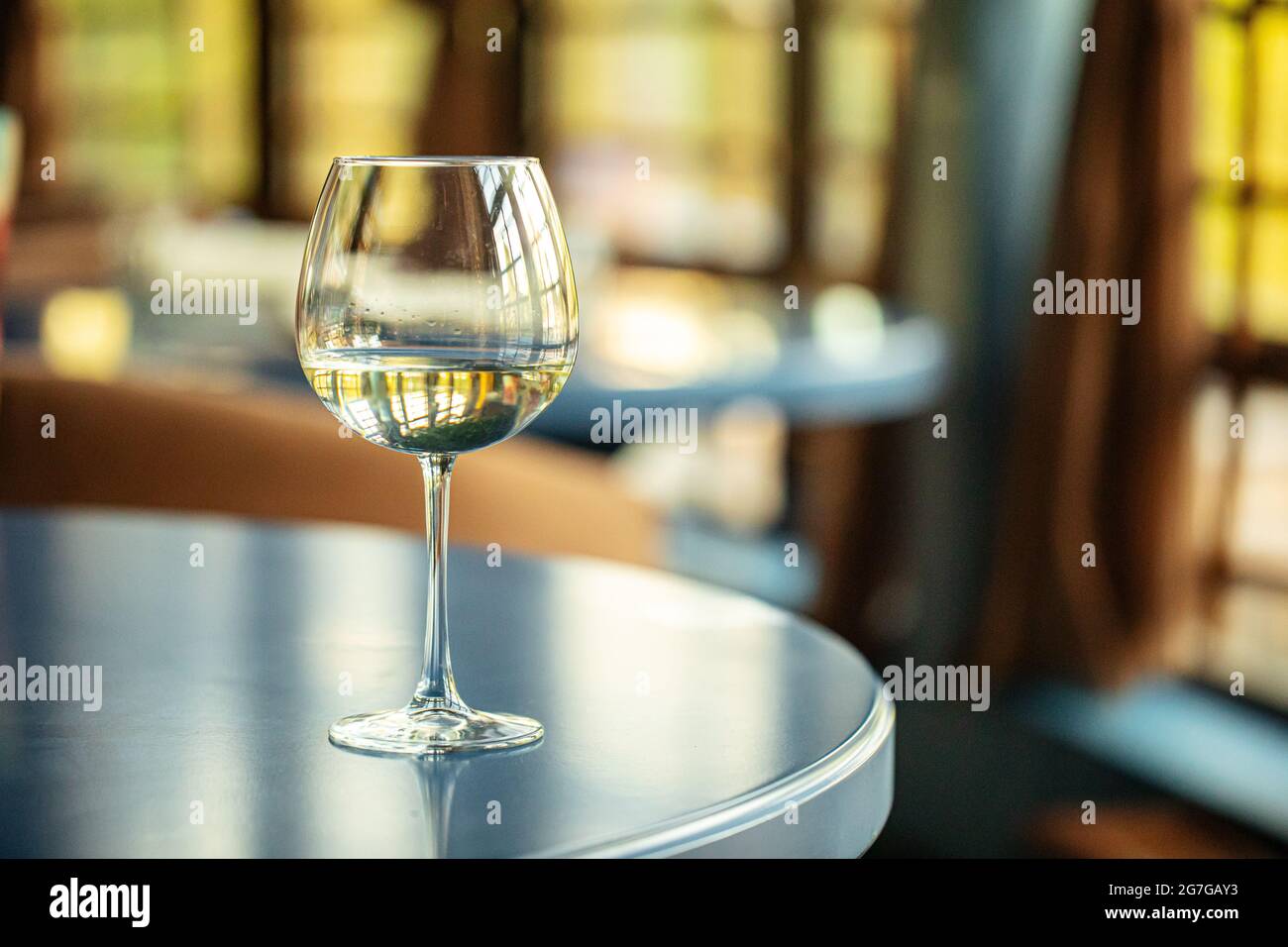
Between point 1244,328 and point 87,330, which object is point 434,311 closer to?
point 87,330

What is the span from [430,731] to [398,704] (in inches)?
2.5

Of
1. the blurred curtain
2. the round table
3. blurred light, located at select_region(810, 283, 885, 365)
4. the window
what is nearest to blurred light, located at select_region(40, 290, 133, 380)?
blurred light, located at select_region(810, 283, 885, 365)

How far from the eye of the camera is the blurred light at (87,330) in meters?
2.46

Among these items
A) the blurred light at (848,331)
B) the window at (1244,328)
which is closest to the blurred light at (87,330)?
the blurred light at (848,331)

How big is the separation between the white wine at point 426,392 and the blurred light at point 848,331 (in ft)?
5.52

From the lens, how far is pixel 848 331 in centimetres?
263

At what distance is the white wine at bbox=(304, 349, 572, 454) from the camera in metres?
0.65

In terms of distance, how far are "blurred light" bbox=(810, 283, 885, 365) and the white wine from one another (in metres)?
1.68

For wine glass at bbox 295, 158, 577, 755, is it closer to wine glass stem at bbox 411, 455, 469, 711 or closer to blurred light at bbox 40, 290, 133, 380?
wine glass stem at bbox 411, 455, 469, 711

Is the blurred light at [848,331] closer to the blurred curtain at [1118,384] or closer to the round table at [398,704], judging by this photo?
the blurred curtain at [1118,384]

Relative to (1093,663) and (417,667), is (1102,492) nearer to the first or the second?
(1093,663)

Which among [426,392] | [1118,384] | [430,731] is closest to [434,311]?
[426,392]

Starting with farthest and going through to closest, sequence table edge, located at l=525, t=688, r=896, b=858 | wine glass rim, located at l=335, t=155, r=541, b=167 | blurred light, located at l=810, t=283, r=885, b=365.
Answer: blurred light, located at l=810, t=283, r=885, b=365, wine glass rim, located at l=335, t=155, r=541, b=167, table edge, located at l=525, t=688, r=896, b=858
